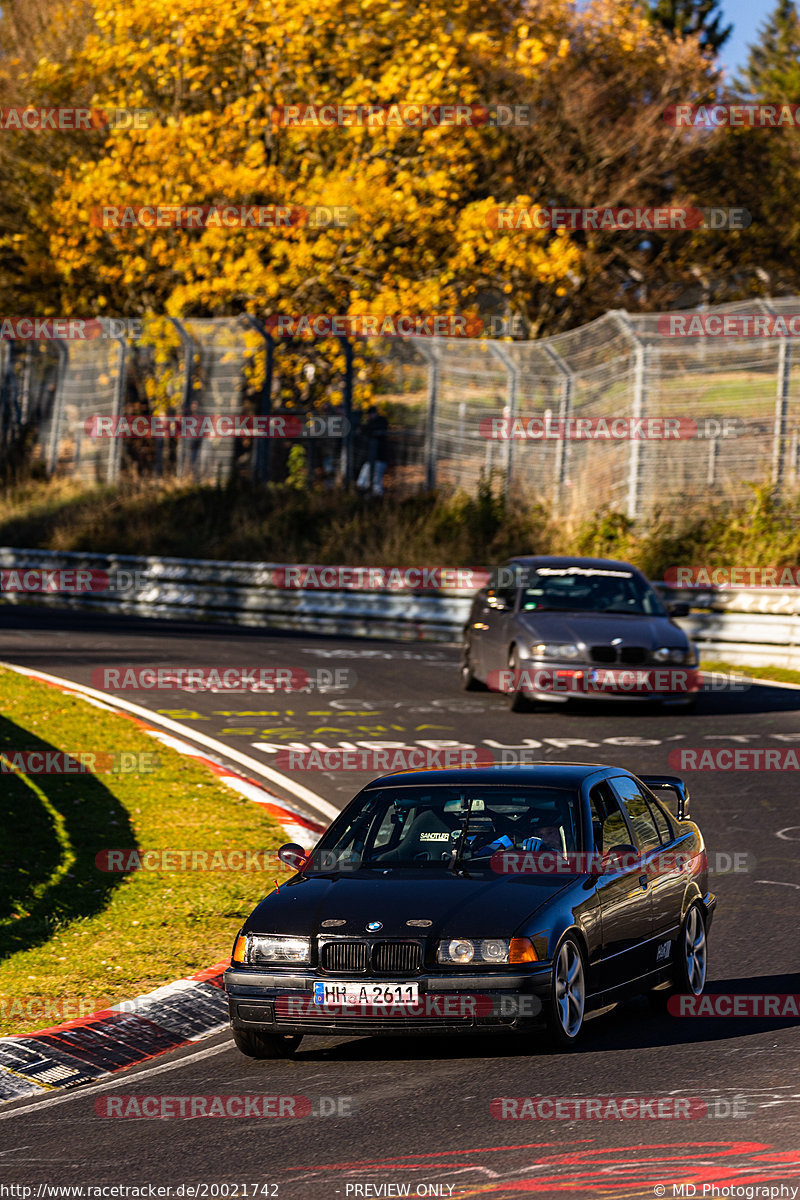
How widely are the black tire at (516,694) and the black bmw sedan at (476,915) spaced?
9111 millimetres

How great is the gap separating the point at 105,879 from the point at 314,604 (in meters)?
17.8

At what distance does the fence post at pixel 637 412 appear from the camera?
92.1ft

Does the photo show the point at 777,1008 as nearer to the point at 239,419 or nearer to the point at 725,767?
the point at 725,767

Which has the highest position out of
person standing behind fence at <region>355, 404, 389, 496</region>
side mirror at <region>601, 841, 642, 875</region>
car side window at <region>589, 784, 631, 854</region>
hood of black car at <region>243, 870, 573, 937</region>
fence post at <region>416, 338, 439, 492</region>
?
fence post at <region>416, 338, 439, 492</region>

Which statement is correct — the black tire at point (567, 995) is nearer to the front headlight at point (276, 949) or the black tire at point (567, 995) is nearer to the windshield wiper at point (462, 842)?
the windshield wiper at point (462, 842)

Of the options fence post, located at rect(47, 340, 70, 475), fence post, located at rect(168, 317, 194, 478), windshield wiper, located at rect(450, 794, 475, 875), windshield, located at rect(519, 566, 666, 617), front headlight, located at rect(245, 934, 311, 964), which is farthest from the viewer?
fence post, located at rect(47, 340, 70, 475)

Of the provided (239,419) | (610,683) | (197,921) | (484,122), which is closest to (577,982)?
(197,921)

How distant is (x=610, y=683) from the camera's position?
17875mm

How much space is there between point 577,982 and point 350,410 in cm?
2678

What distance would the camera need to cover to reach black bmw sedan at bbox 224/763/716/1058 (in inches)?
282

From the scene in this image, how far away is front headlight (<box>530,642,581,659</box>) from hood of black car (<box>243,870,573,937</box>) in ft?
33.8

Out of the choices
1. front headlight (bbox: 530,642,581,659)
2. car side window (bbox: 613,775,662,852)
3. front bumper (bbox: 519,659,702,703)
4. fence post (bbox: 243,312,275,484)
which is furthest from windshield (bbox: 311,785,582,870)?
fence post (bbox: 243,312,275,484)

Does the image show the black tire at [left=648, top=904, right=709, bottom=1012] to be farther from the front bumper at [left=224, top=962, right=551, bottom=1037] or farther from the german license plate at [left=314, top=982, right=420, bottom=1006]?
the german license plate at [left=314, top=982, right=420, bottom=1006]

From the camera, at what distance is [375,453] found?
34.3 metres
